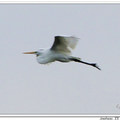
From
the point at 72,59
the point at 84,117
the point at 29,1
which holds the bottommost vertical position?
the point at 84,117

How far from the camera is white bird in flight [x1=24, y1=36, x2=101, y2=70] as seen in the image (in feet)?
18.0

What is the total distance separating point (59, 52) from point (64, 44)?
0.20 meters

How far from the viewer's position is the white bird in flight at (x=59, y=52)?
5.48 metres

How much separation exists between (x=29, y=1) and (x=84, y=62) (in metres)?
0.92

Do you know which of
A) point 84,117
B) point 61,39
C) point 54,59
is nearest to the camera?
point 84,117

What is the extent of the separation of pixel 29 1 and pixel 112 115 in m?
1.59

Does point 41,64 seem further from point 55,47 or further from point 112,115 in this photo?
point 112,115

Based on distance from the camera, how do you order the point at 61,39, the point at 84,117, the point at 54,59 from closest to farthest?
the point at 84,117 < the point at 61,39 < the point at 54,59

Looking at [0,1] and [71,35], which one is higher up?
[0,1]

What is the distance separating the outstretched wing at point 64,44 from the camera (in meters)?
5.41

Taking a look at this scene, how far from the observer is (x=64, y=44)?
559 cm

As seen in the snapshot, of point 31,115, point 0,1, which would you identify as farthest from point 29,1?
point 31,115

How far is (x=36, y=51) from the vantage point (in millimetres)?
6102

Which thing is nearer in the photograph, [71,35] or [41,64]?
[71,35]
